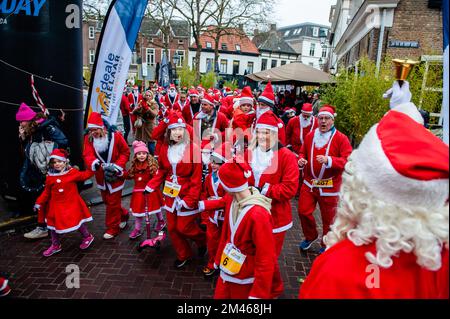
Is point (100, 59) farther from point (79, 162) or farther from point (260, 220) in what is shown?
point (260, 220)

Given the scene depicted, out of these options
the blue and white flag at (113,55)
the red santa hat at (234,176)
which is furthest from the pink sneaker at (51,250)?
the red santa hat at (234,176)

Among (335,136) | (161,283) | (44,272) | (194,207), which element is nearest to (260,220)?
(194,207)

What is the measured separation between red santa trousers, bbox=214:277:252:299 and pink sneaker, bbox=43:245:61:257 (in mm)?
3082

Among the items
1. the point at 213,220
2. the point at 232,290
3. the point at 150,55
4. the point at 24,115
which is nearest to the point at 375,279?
the point at 232,290

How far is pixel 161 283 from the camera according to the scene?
4031 mm

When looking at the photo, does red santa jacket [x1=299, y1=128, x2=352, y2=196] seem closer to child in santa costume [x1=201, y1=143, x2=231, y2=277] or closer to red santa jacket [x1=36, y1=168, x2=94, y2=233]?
child in santa costume [x1=201, y1=143, x2=231, y2=277]

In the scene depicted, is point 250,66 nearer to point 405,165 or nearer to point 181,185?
point 181,185

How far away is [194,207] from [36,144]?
275 centimetres

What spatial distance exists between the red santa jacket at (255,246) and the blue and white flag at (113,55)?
3.78 metres

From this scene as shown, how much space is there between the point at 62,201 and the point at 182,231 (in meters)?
1.78

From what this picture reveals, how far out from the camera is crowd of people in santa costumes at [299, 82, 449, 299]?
1.21 metres

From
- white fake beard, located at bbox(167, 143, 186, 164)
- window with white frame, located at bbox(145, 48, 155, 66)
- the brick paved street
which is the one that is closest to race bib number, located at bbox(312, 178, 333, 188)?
the brick paved street

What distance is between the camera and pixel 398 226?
127 cm

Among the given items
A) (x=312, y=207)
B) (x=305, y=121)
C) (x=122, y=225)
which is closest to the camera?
(x=312, y=207)
